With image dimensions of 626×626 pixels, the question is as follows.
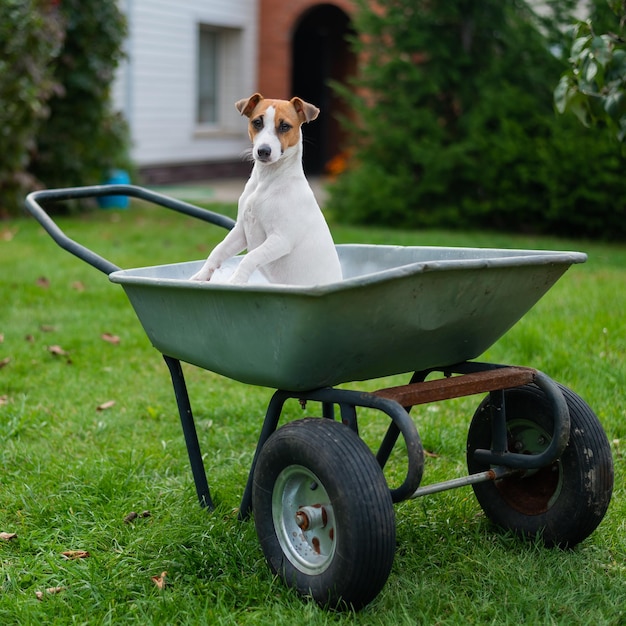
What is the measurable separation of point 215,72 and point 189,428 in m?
12.9

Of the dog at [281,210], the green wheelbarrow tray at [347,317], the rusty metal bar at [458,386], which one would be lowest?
the rusty metal bar at [458,386]

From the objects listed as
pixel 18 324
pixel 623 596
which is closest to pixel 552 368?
pixel 623 596

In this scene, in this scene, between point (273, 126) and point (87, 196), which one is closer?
point (273, 126)

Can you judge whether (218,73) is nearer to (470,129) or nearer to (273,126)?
(470,129)

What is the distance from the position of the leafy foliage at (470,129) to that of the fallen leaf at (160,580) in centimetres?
709

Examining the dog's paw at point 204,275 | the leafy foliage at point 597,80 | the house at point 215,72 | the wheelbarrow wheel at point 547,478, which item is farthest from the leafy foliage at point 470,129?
the dog's paw at point 204,275

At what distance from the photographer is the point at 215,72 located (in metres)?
14.8

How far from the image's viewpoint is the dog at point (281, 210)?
7.56 ft

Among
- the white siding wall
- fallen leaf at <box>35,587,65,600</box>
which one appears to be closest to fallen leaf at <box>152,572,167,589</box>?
fallen leaf at <box>35,587,65,600</box>

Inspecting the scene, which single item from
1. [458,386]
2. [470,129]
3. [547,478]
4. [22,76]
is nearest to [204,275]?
[458,386]

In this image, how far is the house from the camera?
499 inches

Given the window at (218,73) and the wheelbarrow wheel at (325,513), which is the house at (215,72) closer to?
the window at (218,73)

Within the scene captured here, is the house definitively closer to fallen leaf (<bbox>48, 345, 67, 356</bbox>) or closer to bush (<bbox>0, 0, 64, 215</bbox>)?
bush (<bbox>0, 0, 64, 215</bbox>)

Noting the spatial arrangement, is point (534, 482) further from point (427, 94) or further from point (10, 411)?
point (427, 94)
